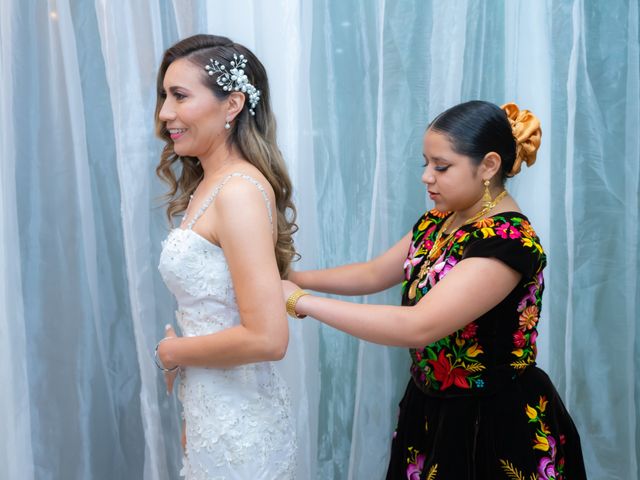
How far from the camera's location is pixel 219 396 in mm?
1402

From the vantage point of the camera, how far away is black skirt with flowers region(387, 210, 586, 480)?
1434 millimetres

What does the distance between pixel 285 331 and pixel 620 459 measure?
4.09 feet

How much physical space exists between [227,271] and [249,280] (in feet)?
0.31

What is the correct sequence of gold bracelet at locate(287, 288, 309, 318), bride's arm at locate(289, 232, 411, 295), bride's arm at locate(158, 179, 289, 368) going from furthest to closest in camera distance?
1. bride's arm at locate(289, 232, 411, 295)
2. gold bracelet at locate(287, 288, 309, 318)
3. bride's arm at locate(158, 179, 289, 368)

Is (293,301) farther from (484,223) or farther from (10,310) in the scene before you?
(10,310)

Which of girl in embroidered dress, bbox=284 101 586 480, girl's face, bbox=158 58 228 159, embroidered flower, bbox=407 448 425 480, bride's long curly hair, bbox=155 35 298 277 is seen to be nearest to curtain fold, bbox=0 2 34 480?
bride's long curly hair, bbox=155 35 298 277

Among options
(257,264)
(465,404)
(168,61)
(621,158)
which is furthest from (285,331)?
(621,158)

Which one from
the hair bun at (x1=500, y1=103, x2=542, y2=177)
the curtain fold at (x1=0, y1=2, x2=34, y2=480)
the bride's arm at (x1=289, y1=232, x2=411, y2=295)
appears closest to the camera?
the hair bun at (x1=500, y1=103, x2=542, y2=177)

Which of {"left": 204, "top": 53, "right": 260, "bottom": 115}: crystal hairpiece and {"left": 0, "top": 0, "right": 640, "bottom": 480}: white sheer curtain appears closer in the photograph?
{"left": 204, "top": 53, "right": 260, "bottom": 115}: crystal hairpiece

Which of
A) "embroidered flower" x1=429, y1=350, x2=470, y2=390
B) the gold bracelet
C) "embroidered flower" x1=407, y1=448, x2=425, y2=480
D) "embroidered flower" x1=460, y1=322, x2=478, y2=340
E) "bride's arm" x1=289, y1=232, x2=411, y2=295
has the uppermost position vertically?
the gold bracelet

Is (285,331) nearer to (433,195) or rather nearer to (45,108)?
(433,195)

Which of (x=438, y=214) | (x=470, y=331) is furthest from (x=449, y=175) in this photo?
(x=470, y=331)

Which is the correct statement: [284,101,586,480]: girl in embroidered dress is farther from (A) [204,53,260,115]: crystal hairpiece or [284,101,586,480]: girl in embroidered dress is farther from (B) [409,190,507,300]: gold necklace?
(A) [204,53,260,115]: crystal hairpiece

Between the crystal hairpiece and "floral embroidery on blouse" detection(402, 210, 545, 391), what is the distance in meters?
0.50
